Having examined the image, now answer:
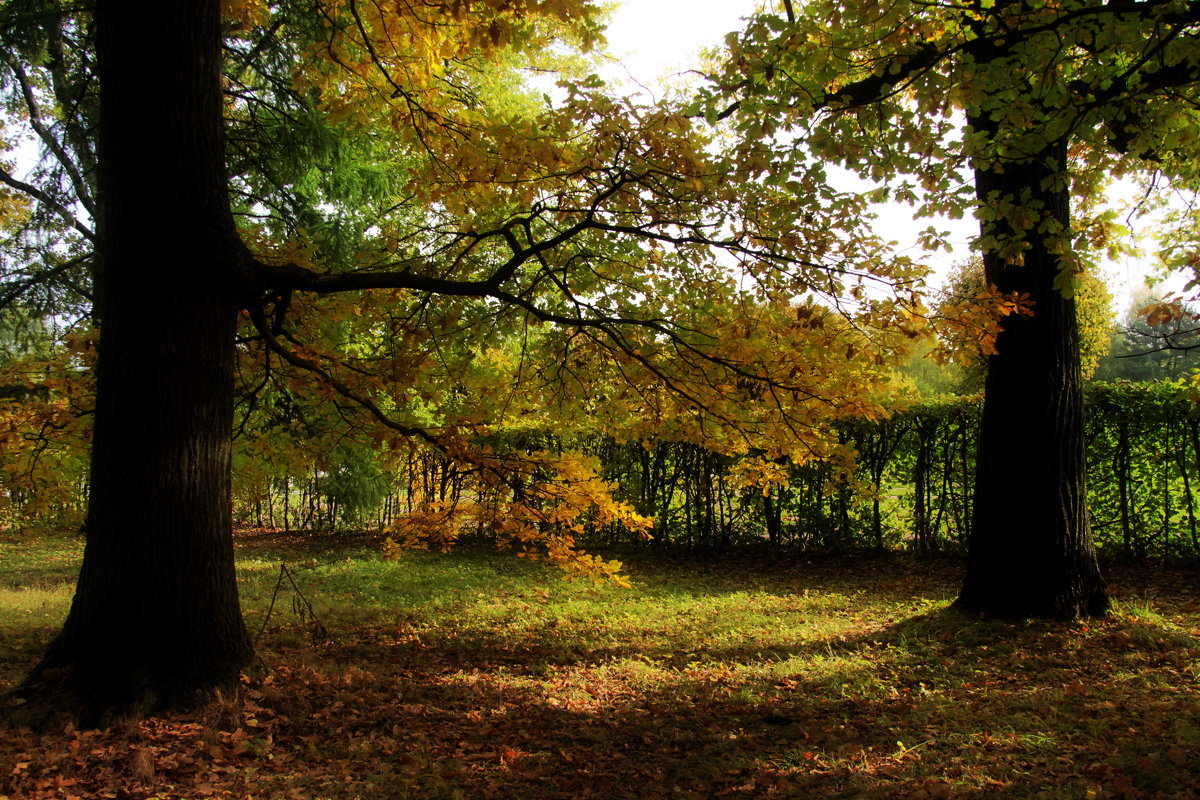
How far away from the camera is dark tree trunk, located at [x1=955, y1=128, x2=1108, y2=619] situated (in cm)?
573

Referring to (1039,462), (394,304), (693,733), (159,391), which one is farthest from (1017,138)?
(159,391)

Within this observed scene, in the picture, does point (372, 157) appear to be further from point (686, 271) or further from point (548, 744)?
point (548, 744)

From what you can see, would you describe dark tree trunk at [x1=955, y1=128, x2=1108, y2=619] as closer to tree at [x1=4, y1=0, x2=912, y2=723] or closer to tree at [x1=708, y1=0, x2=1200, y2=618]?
tree at [x1=708, y1=0, x2=1200, y2=618]

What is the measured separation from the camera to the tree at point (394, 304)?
147 inches

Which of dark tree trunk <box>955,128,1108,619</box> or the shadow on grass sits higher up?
dark tree trunk <box>955,128,1108,619</box>

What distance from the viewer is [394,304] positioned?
5.65 meters

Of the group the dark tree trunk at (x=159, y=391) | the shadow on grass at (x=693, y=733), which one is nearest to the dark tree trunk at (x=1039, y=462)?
the shadow on grass at (x=693, y=733)

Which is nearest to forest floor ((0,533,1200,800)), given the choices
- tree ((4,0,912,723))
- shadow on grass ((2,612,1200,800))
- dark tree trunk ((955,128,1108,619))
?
shadow on grass ((2,612,1200,800))

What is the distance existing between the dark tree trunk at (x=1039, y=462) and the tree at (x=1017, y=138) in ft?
0.04

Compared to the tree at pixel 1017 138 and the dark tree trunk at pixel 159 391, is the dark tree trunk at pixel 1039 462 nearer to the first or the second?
the tree at pixel 1017 138

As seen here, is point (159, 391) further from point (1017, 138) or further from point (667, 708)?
point (1017, 138)

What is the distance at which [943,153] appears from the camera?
465 centimetres

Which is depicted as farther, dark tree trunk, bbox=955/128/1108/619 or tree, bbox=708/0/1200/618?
dark tree trunk, bbox=955/128/1108/619

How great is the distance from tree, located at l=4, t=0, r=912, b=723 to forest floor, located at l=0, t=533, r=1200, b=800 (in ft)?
2.04
